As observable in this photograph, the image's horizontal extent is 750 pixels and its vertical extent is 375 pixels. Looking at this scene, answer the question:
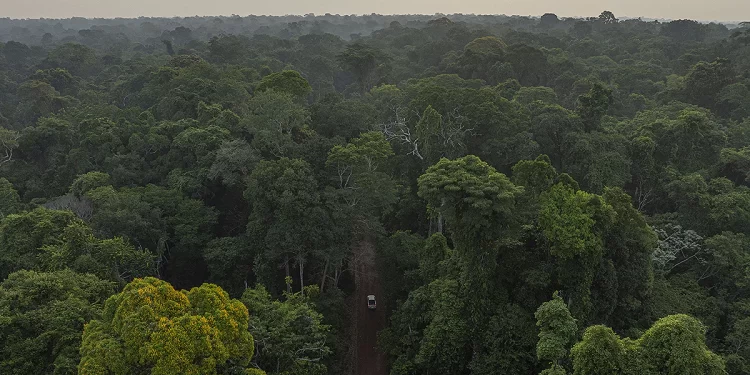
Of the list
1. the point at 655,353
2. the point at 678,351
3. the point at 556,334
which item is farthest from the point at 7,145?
the point at 678,351

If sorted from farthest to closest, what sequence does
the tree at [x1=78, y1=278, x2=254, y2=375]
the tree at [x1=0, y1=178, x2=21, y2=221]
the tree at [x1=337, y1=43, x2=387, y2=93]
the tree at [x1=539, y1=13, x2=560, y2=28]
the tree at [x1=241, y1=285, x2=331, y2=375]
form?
the tree at [x1=539, y1=13, x2=560, y2=28], the tree at [x1=337, y1=43, x2=387, y2=93], the tree at [x1=0, y1=178, x2=21, y2=221], the tree at [x1=241, y1=285, x2=331, y2=375], the tree at [x1=78, y1=278, x2=254, y2=375]

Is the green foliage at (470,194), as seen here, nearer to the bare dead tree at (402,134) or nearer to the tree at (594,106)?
the bare dead tree at (402,134)

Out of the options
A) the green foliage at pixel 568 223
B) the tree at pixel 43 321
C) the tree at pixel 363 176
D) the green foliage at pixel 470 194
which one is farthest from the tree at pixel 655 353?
the tree at pixel 43 321

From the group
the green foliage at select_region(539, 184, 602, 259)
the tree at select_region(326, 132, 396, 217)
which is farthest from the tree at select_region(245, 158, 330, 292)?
the green foliage at select_region(539, 184, 602, 259)

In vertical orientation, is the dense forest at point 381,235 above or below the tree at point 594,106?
below

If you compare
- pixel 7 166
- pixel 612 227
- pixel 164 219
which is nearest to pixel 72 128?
pixel 7 166

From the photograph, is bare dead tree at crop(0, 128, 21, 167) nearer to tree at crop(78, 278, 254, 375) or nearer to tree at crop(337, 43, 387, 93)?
tree at crop(78, 278, 254, 375)

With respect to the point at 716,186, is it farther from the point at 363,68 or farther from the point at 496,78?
the point at 363,68
